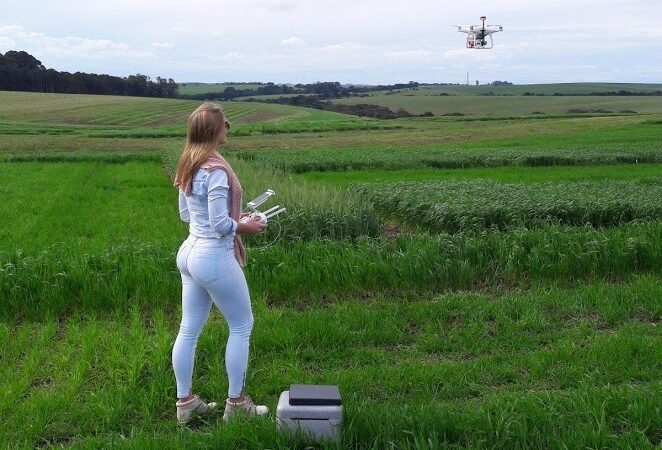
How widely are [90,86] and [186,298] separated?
11783 cm

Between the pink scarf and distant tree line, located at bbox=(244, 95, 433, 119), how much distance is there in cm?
8540

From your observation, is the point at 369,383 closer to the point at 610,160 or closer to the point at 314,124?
the point at 610,160

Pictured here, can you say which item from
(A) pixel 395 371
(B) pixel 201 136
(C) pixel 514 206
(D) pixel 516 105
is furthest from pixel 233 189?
(D) pixel 516 105

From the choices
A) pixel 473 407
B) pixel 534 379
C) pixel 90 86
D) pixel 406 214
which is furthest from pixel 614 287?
pixel 90 86

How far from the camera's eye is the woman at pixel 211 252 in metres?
4.00

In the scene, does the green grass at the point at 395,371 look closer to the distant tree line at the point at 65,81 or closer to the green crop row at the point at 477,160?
the green crop row at the point at 477,160

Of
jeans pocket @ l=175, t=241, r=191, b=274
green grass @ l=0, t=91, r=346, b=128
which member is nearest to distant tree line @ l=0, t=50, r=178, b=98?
green grass @ l=0, t=91, r=346, b=128

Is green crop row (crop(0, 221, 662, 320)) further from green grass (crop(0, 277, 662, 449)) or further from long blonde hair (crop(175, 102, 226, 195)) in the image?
long blonde hair (crop(175, 102, 226, 195))

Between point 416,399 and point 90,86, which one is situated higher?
point 90,86

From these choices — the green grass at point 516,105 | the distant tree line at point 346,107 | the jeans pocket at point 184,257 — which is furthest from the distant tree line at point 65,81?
the jeans pocket at point 184,257

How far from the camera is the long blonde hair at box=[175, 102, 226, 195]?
158 inches

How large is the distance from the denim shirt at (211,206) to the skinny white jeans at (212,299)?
75 mm

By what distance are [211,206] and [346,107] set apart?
333ft

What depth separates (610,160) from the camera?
2559 centimetres
